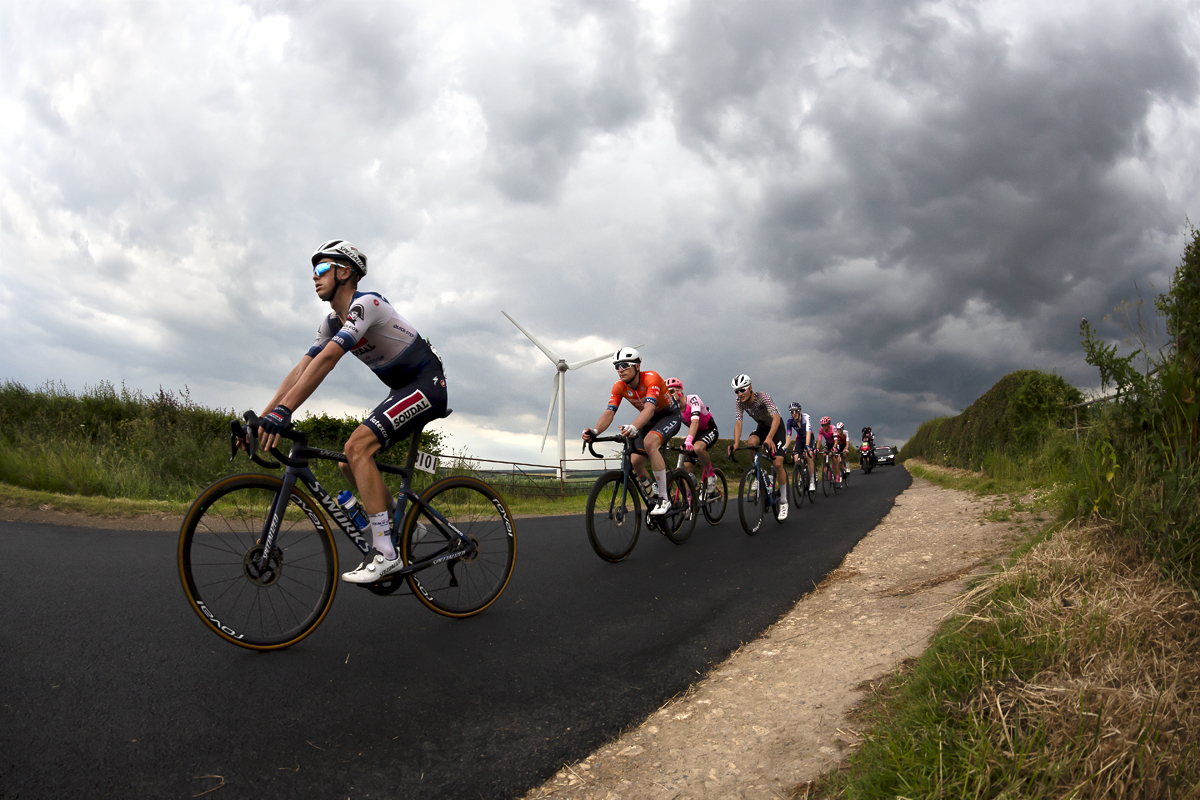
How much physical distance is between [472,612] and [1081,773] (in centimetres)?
354

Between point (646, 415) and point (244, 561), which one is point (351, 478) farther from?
point (646, 415)

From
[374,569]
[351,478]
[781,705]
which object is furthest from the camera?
[351,478]

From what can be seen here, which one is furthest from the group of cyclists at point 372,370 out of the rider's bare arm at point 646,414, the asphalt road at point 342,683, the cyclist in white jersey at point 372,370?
the rider's bare arm at point 646,414

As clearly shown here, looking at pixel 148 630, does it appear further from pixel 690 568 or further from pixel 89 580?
pixel 690 568

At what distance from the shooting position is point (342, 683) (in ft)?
10.3

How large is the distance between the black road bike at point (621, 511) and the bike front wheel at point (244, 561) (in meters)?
3.02

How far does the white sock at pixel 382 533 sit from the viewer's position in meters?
3.96

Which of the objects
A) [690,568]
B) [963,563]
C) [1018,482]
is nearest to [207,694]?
[690,568]

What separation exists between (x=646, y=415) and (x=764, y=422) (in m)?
4.72

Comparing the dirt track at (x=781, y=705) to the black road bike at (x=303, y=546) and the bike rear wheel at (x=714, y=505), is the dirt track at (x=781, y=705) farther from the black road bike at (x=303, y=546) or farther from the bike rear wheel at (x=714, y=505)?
the bike rear wheel at (x=714, y=505)

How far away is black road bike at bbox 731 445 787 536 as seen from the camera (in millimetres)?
9000

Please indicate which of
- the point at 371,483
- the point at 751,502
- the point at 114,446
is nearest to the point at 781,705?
the point at 371,483

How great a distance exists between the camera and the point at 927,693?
8.03 feet

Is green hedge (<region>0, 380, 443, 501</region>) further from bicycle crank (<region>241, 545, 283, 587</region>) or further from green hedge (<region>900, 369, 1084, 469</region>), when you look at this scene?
green hedge (<region>900, 369, 1084, 469</region>)
